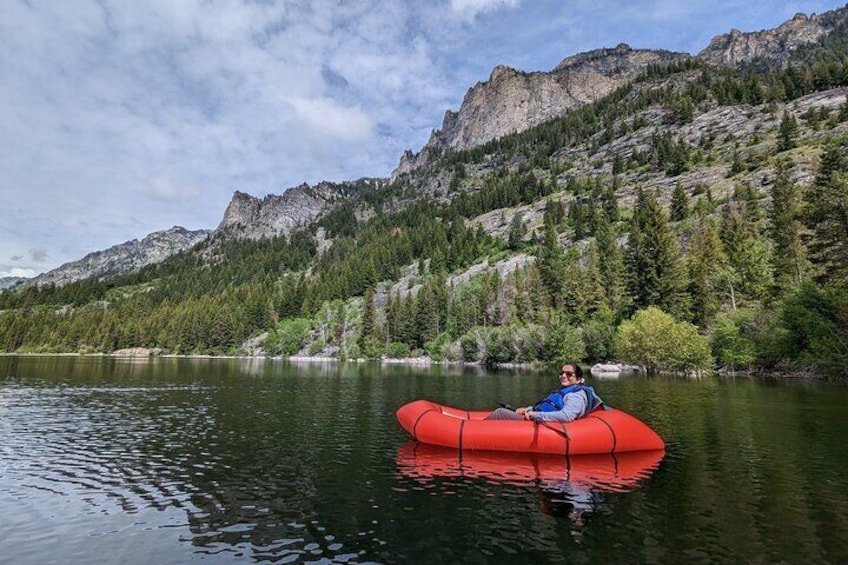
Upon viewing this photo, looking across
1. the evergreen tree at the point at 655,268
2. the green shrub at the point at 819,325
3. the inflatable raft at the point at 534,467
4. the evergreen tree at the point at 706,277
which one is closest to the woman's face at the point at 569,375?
the inflatable raft at the point at 534,467

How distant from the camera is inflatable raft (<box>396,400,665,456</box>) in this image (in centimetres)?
1820

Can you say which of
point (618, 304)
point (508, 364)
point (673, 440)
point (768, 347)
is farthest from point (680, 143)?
point (673, 440)

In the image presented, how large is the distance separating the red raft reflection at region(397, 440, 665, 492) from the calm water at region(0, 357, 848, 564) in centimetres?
11

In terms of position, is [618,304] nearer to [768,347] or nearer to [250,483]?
[768,347]

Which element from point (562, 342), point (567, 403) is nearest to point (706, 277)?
point (562, 342)

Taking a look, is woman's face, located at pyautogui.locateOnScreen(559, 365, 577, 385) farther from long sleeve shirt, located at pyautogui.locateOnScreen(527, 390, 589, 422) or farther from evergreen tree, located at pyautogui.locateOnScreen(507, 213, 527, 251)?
evergreen tree, located at pyautogui.locateOnScreen(507, 213, 527, 251)

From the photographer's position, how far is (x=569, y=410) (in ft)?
62.7

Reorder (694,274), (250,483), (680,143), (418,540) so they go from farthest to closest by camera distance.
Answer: (680,143) < (694,274) < (250,483) < (418,540)

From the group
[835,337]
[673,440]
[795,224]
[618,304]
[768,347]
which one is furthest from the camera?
[618,304]

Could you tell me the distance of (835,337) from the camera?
4728 centimetres

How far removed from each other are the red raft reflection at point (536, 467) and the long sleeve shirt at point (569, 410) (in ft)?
4.67

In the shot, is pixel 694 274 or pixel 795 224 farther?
pixel 694 274

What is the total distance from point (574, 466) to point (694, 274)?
72.3 metres

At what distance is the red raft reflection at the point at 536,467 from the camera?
15.7m
